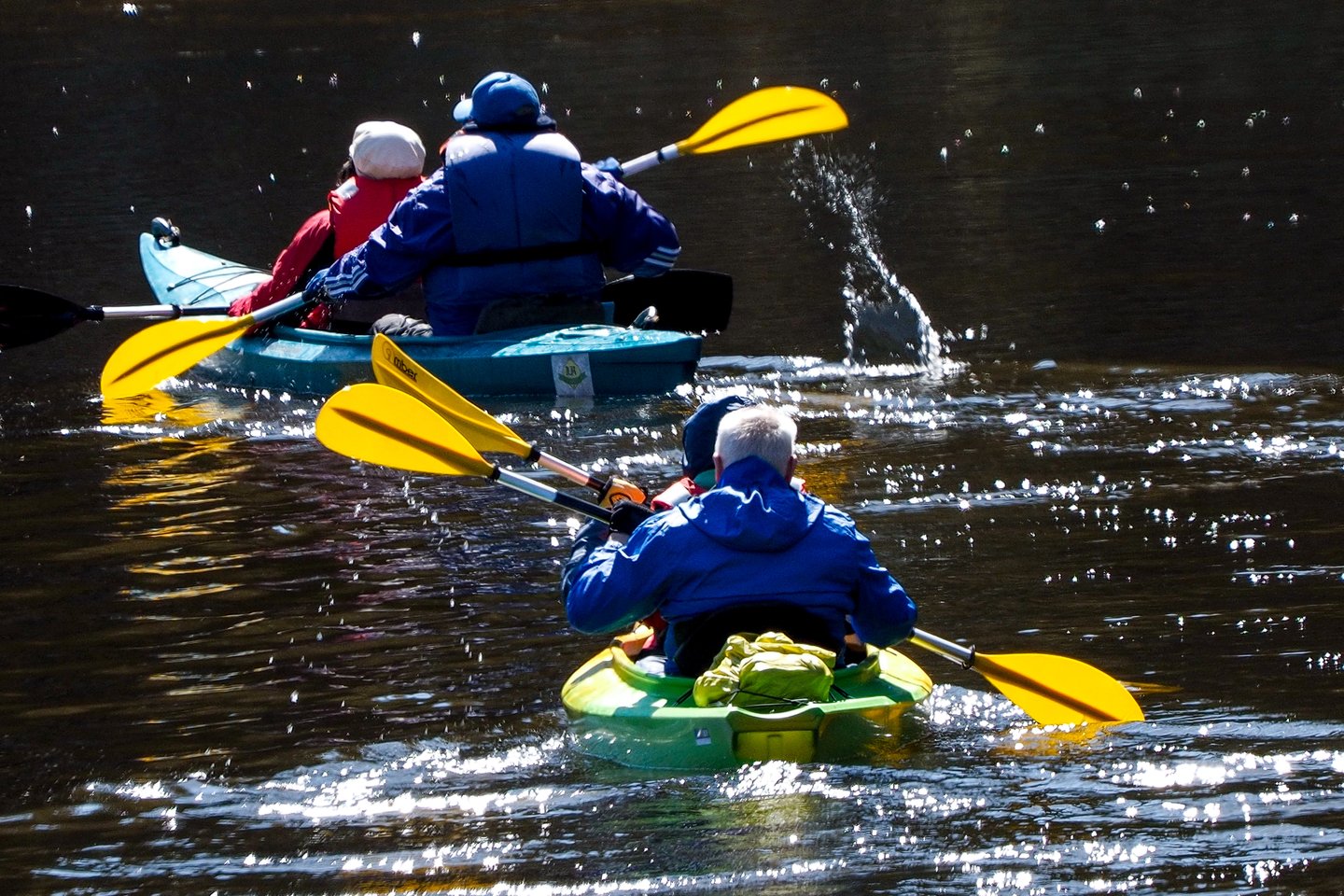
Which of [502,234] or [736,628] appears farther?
[502,234]

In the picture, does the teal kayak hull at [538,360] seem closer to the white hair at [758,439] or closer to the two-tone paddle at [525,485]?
the two-tone paddle at [525,485]

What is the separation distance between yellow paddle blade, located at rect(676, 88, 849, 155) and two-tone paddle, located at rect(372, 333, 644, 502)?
14.7ft

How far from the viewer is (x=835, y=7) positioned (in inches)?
1185

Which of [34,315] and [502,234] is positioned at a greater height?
[502,234]

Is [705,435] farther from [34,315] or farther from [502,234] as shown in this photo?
[34,315]

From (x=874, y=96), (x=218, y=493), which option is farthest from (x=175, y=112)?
(x=218, y=493)

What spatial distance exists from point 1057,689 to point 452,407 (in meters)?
2.33

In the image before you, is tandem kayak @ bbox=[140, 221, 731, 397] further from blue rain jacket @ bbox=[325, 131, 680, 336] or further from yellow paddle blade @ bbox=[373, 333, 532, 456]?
yellow paddle blade @ bbox=[373, 333, 532, 456]

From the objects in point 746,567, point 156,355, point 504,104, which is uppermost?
point 504,104

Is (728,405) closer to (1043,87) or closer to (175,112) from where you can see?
(1043,87)

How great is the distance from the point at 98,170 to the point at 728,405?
14810 mm

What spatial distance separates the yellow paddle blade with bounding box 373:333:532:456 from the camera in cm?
668

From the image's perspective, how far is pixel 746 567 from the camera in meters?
5.02

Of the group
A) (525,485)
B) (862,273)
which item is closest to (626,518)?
(525,485)
